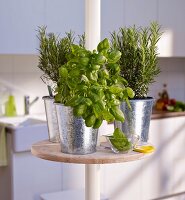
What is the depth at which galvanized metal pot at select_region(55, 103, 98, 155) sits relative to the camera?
1.11 m

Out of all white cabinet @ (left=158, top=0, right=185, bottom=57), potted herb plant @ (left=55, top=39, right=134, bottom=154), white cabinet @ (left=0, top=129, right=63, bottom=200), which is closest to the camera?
potted herb plant @ (left=55, top=39, right=134, bottom=154)

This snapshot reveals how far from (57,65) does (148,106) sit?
0.93ft

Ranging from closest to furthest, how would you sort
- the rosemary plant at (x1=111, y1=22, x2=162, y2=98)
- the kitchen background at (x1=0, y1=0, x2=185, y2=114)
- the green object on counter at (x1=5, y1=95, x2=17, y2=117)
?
the rosemary plant at (x1=111, y1=22, x2=162, y2=98) → the kitchen background at (x1=0, y1=0, x2=185, y2=114) → the green object on counter at (x1=5, y1=95, x2=17, y2=117)

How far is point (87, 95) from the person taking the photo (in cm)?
105

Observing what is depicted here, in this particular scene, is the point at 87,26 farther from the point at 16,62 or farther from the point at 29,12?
the point at 16,62

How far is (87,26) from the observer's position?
3.94ft

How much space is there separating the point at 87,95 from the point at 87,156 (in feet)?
0.52

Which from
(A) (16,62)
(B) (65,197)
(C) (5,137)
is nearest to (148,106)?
(B) (65,197)

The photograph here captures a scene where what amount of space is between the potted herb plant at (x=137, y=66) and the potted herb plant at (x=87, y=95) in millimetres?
62

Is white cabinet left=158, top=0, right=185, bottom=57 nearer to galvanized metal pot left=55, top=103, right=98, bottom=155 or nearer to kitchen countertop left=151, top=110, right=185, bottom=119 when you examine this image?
kitchen countertop left=151, top=110, right=185, bottom=119

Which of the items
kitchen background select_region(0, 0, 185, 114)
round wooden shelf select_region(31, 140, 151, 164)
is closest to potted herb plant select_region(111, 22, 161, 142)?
round wooden shelf select_region(31, 140, 151, 164)

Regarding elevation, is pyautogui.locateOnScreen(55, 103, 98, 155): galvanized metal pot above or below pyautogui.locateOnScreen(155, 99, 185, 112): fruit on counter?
above

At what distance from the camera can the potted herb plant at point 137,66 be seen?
1.18 meters

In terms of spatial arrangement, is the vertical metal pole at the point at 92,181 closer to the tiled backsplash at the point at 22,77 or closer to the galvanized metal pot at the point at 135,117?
the galvanized metal pot at the point at 135,117
